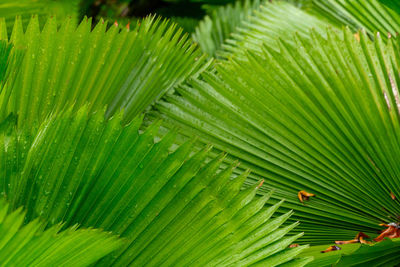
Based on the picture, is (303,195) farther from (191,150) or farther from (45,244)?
(45,244)

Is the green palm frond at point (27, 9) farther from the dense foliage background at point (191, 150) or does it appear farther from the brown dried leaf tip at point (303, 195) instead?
the brown dried leaf tip at point (303, 195)

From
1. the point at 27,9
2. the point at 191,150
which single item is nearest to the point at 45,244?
the point at 191,150

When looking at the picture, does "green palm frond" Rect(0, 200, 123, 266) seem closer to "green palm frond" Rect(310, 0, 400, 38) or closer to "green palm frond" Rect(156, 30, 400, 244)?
"green palm frond" Rect(156, 30, 400, 244)

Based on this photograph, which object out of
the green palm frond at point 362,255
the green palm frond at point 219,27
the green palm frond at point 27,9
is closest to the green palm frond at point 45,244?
the green palm frond at point 362,255

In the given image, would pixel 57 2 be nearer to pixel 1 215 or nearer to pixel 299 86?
pixel 299 86

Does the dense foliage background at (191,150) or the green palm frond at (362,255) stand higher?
the dense foliage background at (191,150)

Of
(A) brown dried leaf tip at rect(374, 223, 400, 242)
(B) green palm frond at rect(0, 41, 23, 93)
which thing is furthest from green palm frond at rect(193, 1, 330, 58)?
(B) green palm frond at rect(0, 41, 23, 93)
